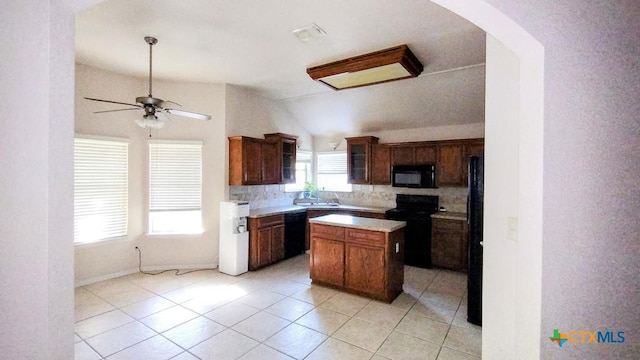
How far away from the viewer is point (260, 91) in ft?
16.4

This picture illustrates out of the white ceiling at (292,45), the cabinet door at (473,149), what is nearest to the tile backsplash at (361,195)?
the cabinet door at (473,149)

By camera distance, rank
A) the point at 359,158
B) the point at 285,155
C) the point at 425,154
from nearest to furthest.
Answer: the point at 425,154 → the point at 285,155 → the point at 359,158

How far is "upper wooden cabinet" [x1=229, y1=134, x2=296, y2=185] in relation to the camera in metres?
4.49

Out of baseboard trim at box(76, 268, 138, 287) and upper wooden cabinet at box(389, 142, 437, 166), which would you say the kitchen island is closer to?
upper wooden cabinet at box(389, 142, 437, 166)

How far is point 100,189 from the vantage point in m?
3.90

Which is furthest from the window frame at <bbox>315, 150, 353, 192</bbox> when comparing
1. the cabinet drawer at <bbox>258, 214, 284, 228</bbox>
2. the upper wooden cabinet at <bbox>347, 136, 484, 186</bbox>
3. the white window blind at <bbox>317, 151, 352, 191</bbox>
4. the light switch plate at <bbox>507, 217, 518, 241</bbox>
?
the light switch plate at <bbox>507, 217, 518, 241</bbox>

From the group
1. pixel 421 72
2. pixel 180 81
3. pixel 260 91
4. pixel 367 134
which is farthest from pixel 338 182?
pixel 180 81

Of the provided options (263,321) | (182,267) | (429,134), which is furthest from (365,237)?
(182,267)

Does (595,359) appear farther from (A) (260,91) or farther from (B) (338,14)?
(A) (260,91)

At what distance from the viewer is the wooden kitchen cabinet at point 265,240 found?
4.42m

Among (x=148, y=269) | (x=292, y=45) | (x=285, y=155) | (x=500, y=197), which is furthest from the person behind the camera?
(x=285, y=155)

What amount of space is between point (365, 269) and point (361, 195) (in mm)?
2781

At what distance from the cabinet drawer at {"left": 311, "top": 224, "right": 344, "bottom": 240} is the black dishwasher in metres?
1.38

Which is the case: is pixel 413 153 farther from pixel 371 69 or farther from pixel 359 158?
pixel 371 69
